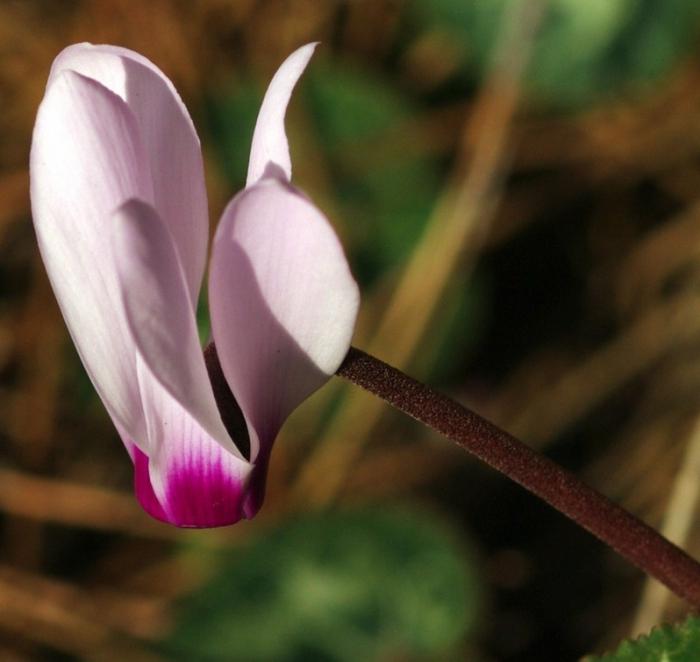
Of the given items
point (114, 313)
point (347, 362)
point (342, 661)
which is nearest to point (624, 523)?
point (347, 362)

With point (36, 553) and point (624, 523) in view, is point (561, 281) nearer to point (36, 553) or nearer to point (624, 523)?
point (36, 553)

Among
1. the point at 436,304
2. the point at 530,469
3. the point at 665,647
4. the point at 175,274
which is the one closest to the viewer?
the point at 175,274

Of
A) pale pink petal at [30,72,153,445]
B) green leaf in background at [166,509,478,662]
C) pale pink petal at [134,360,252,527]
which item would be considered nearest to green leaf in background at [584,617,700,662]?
pale pink petal at [134,360,252,527]

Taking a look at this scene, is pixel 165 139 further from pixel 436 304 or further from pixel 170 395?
pixel 436 304

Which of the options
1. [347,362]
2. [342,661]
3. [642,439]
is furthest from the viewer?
[642,439]

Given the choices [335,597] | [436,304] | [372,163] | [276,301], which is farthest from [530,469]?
[372,163]

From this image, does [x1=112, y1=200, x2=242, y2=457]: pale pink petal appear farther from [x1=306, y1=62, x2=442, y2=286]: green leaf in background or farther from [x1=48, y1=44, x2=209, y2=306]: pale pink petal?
[x1=306, y1=62, x2=442, y2=286]: green leaf in background

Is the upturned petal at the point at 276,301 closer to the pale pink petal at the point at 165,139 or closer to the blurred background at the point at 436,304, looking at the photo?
the pale pink petal at the point at 165,139

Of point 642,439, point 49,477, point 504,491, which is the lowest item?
point 49,477
